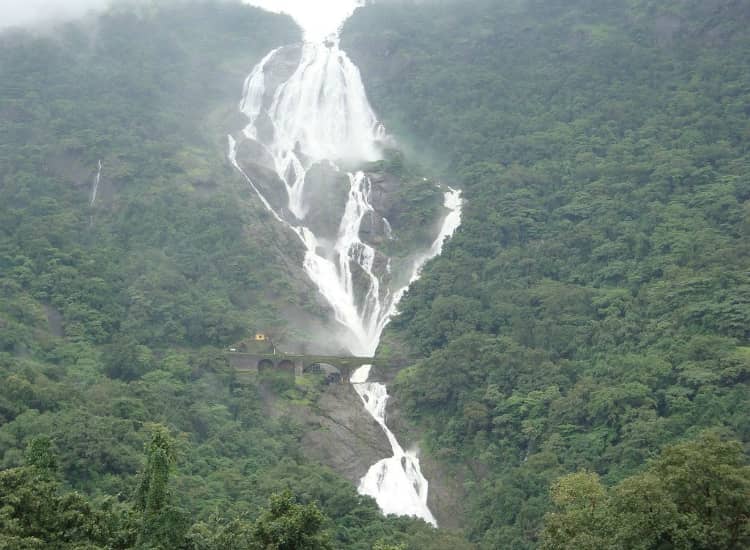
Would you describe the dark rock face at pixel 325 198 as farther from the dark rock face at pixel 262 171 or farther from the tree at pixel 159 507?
the tree at pixel 159 507

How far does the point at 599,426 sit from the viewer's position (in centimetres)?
4028

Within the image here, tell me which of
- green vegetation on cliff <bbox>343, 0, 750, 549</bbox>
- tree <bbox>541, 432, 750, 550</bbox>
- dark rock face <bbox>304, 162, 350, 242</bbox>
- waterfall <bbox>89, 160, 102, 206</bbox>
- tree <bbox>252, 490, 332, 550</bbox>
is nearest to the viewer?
tree <bbox>541, 432, 750, 550</bbox>

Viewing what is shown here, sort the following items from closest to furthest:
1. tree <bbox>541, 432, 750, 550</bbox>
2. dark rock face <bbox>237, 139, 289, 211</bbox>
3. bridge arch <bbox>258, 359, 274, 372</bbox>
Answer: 1. tree <bbox>541, 432, 750, 550</bbox>
2. bridge arch <bbox>258, 359, 274, 372</bbox>
3. dark rock face <bbox>237, 139, 289, 211</bbox>

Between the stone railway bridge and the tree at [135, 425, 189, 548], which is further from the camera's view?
the stone railway bridge

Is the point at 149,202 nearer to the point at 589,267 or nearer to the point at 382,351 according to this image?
the point at 382,351

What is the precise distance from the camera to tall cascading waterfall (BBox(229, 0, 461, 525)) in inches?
1790

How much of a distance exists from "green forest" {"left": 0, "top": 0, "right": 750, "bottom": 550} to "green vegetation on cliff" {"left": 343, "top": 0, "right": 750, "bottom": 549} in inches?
7.0

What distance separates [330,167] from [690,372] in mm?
38809

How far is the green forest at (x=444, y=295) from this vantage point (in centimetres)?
2316

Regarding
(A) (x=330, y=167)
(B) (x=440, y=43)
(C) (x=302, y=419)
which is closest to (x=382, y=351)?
(C) (x=302, y=419)

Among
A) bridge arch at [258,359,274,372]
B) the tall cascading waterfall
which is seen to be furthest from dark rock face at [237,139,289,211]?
bridge arch at [258,359,274,372]

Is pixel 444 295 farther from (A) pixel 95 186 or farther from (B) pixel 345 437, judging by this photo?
(A) pixel 95 186

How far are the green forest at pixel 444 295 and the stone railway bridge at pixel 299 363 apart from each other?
4.03ft

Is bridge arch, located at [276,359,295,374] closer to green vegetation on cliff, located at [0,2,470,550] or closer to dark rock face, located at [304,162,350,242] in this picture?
green vegetation on cliff, located at [0,2,470,550]
